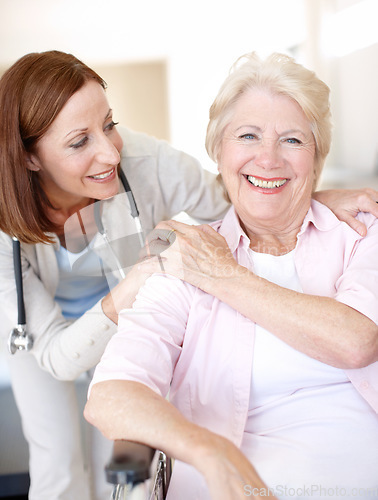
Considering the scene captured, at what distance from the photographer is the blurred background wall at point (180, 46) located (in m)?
1.06

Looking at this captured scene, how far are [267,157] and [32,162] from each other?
1.45 ft

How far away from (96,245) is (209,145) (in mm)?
312

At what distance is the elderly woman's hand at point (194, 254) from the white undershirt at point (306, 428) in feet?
0.38

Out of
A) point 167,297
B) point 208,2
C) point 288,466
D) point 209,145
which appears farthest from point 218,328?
point 208,2

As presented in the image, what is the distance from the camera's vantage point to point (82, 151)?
910mm

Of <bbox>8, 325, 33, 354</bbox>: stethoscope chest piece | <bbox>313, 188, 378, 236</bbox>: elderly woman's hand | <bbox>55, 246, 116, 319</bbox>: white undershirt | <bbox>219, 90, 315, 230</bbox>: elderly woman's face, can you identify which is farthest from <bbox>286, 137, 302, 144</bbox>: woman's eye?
<bbox>8, 325, 33, 354</bbox>: stethoscope chest piece

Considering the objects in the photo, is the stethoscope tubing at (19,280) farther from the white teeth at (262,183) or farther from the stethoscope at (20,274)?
the white teeth at (262,183)

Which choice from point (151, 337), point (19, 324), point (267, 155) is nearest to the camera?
point (151, 337)

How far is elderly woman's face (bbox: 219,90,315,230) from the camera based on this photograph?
98cm

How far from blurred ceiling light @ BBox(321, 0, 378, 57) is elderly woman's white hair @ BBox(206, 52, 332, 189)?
16.5 inches

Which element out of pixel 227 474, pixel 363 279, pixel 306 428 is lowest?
pixel 306 428

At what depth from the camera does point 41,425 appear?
4.17ft

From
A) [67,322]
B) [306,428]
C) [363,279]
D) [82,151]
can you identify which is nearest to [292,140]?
[363,279]

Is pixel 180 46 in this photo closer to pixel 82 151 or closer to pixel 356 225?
pixel 82 151
